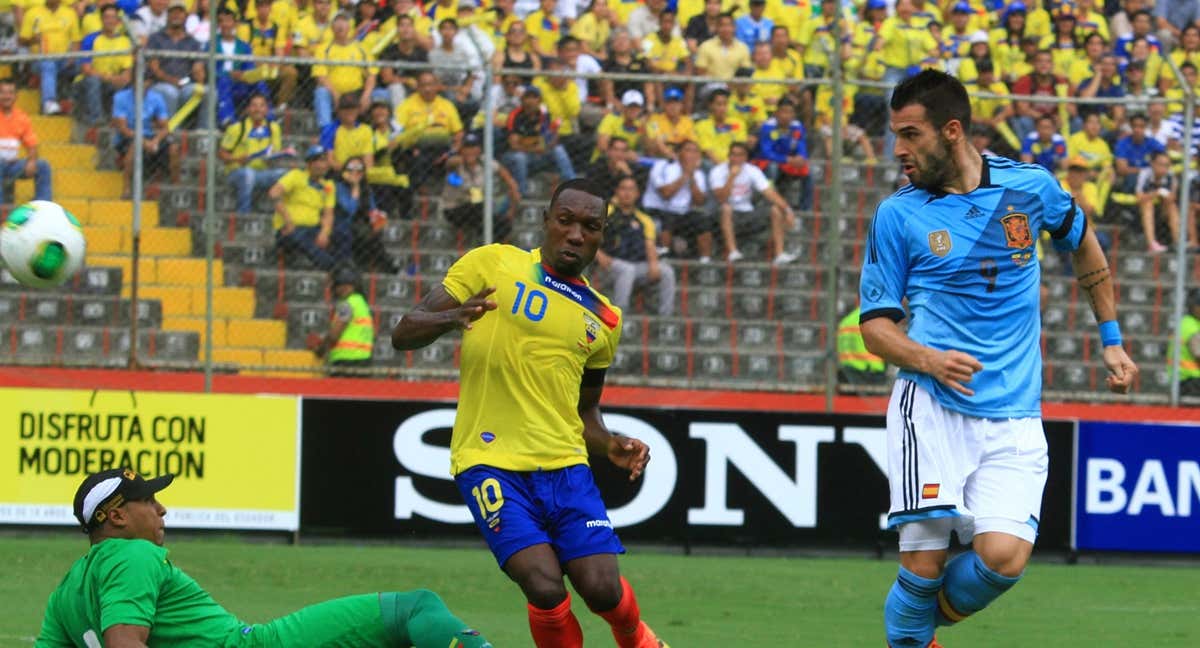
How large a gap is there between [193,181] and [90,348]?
161 centimetres

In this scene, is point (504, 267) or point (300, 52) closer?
point (504, 267)

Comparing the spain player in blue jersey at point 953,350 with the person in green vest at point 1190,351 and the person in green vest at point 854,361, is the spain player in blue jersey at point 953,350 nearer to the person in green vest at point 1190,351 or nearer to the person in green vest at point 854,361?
the person in green vest at point 854,361

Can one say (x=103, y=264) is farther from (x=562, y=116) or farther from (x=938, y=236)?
(x=938, y=236)

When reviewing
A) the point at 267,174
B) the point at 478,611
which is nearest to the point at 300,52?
the point at 267,174

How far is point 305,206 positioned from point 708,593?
5.87 m

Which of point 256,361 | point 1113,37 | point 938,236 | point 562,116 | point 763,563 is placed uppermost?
point 1113,37

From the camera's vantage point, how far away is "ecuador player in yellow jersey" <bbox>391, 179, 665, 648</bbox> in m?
7.28

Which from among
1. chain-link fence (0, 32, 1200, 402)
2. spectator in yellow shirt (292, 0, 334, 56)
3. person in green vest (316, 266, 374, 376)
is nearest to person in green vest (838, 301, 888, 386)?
chain-link fence (0, 32, 1200, 402)

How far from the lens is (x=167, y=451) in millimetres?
13516

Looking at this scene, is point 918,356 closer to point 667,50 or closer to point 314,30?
point 314,30

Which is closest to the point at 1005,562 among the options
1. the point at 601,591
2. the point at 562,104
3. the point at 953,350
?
the point at 953,350

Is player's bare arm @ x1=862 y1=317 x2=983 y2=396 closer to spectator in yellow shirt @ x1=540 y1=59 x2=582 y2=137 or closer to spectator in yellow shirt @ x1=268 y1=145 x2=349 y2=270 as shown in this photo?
spectator in yellow shirt @ x1=268 y1=145 x2=349 y2=270

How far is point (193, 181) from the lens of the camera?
51.2 feet

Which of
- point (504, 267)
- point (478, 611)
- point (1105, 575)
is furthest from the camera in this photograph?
point (1105, 575)
